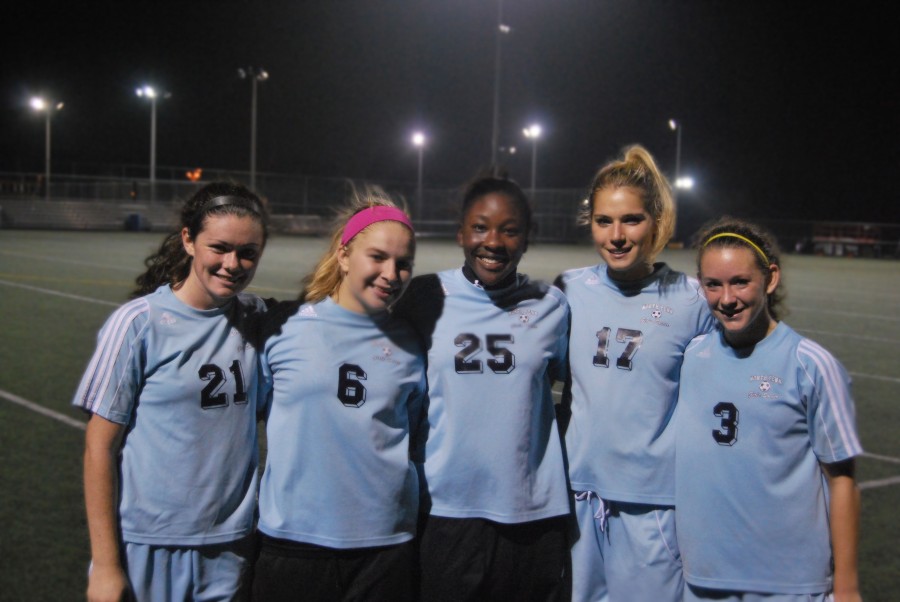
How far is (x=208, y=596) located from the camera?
2.59 metres

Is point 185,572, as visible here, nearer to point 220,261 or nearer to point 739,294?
point 220,261

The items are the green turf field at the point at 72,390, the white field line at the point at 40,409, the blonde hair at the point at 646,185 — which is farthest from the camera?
the white field line at the point at 40,409

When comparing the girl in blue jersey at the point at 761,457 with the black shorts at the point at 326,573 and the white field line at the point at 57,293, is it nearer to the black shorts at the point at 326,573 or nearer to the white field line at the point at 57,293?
the black shorts at the point at 326,573

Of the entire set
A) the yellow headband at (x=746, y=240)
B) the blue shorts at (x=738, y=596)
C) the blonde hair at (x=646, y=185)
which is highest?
the blonde hair at (x=646, y=185)

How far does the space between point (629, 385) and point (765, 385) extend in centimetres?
46

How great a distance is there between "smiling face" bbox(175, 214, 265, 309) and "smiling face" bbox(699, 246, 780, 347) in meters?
1.43

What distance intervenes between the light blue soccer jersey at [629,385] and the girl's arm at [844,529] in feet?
1.68

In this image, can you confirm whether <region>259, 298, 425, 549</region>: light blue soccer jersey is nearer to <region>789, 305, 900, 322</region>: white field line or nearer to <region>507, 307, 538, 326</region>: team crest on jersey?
<region>507, 307, 538, 326</region>: team crest on jersey

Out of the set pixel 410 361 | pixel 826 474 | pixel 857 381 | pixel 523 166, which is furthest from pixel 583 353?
pixel 523 166

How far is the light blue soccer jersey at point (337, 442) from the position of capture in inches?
102

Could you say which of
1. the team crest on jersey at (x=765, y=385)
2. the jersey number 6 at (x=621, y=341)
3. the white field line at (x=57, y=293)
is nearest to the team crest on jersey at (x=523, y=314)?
the jersey number 6 at (x=621, y=341)

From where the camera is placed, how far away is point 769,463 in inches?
100

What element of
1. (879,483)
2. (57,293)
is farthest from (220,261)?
(57,293)

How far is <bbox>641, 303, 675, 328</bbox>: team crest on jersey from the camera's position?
2.94 m
